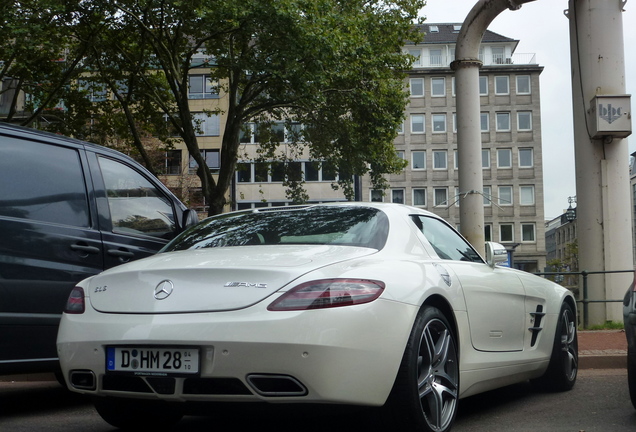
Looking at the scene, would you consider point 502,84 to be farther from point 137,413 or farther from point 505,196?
point 137,413

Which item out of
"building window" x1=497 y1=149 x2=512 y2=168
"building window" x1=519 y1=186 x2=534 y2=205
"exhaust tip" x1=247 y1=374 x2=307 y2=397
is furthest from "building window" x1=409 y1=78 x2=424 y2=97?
"exhaust tip" x1=247 y1=374 x2=307 y2=397

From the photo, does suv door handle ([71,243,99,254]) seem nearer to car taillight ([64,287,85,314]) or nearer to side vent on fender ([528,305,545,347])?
car taillight ([64,287,85,314])

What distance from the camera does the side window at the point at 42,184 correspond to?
18.6ft

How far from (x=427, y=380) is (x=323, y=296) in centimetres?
94

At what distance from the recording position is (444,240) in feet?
18.3

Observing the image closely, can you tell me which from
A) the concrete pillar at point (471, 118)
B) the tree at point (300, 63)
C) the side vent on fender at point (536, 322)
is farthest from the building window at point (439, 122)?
the side vent on fender at point (536, 322)

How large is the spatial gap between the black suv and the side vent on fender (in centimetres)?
300

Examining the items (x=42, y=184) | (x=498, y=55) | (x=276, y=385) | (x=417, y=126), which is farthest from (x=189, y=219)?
(x=498, y=55)

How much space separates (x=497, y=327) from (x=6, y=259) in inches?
124

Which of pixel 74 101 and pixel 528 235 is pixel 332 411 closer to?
pixel 74 101

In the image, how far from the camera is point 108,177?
674cm

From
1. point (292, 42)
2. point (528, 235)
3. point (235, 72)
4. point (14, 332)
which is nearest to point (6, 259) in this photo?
point (14, 332)

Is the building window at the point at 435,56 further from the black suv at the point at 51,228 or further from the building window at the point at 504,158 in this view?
the black suv at the point at 51,228

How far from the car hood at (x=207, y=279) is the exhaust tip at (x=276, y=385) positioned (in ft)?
1.10
